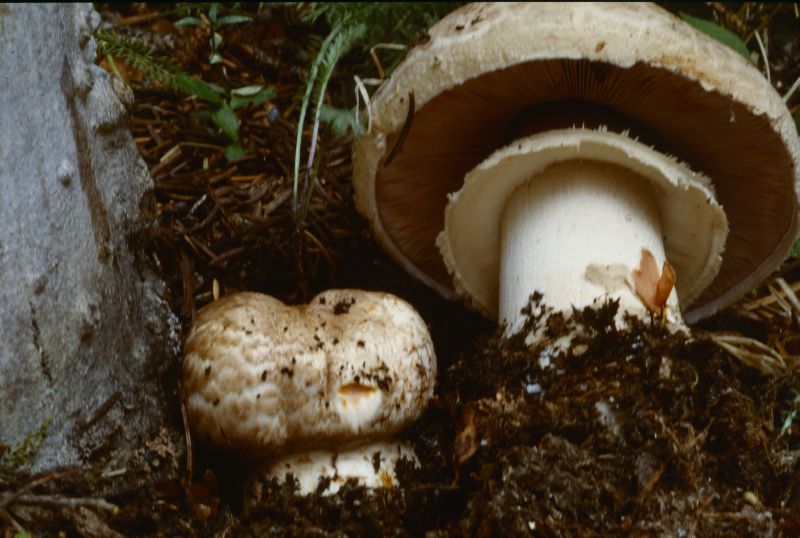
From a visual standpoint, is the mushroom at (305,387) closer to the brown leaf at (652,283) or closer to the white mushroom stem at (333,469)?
the white mushroom stem at (333,469)

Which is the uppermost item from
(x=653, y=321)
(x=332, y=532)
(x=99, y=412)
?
(x=653, y=321)

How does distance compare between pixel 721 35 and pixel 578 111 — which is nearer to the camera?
pixel 578 111

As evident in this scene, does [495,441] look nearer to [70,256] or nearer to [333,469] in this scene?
[333,469]

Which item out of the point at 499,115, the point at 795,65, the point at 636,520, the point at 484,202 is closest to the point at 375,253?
the point at 484,202

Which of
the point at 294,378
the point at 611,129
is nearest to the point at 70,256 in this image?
the point at 294,378

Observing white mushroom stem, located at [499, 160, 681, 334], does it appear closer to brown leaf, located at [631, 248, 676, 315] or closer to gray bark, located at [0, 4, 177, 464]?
brown leaf, located at [631, 248, 676, 315]

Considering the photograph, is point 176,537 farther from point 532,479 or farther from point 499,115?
point 499,115
